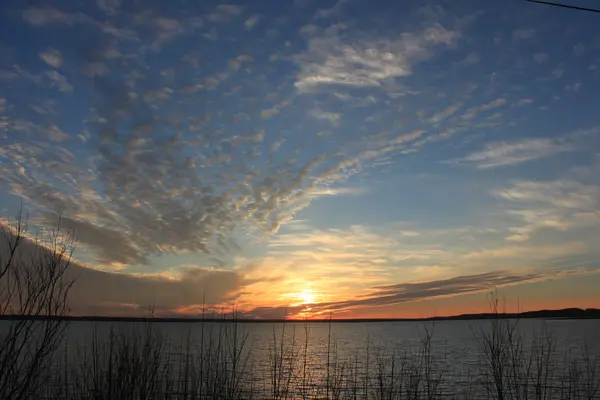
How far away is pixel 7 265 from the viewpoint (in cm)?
588

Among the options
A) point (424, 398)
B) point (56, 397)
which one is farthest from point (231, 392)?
point (424, 398)

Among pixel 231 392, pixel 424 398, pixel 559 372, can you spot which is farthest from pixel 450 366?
pixel 231 392

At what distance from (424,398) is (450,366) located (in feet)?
60.0

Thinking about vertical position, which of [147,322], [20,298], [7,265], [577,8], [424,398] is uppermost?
[577,8]

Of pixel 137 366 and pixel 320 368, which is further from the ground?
pixel 137 366

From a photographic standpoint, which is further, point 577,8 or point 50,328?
point 50,328

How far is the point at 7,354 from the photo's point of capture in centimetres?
578

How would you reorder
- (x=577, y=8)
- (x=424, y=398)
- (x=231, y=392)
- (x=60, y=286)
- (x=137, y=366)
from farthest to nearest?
(x=424, y=398) → (x=231, y=392) → (x=137, y=366) → (x=60, y=286) → (x=577, y=8)

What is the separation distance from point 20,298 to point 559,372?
3432 centimetres

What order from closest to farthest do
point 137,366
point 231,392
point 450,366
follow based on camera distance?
point 137,366 < point 231,392 < point 450,366

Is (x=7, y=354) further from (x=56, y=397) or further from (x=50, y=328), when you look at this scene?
(x=56, y=397)

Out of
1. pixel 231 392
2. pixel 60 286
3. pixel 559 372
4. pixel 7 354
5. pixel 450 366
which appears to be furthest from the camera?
pixel 450 366

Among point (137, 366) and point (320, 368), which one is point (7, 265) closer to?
point (137, 366)


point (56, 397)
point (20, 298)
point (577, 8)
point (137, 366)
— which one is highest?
point (577, 8)
